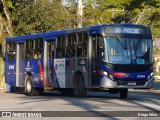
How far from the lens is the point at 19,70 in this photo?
3059 centimetres

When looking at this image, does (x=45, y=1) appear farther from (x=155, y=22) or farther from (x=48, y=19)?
(x=155, y=22)

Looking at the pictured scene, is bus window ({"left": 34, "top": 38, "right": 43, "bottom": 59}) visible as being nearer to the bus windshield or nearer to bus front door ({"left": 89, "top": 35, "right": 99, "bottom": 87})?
bus front door ({"left": 89, "top": 35, "right": 99, "bottom": 87})

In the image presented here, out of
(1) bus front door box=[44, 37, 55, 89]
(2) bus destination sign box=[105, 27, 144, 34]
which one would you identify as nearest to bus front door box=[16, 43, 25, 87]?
(1) bus front door box=[44, 37, 55, 89]

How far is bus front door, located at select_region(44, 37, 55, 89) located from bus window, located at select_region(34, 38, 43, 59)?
50cm

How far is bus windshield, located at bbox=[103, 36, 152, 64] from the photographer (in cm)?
2352

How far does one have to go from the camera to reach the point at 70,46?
25.8 meters

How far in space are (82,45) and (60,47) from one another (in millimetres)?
2219

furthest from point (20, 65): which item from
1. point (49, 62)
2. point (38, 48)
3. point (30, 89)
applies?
point (49, 62)

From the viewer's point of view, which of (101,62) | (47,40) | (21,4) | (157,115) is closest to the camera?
(157,115)

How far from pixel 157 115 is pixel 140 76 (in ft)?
26.2

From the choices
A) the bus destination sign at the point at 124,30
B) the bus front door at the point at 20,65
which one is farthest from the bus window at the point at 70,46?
the bus front door at the point at 20,65

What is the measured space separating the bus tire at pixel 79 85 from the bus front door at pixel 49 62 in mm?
2171

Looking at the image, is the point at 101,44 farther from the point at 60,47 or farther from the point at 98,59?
the point at 60,47

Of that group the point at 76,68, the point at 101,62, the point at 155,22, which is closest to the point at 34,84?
the point at 76,68
